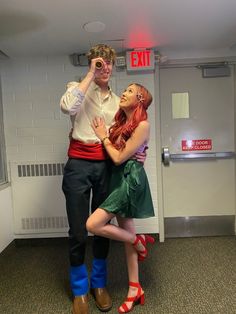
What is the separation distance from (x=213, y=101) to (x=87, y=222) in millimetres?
2094

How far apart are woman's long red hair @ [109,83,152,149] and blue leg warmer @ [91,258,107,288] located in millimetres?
802

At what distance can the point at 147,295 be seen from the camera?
6.57 ft

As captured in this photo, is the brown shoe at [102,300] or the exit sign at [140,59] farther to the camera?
the exit sign at [140,59]

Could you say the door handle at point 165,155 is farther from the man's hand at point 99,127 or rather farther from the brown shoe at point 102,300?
the brown shoe at point 102,300

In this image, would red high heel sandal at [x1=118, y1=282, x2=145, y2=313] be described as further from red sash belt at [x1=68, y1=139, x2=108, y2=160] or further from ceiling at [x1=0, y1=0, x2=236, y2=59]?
ceiling at [x1=0, y1=0, x2=236, y2=59]

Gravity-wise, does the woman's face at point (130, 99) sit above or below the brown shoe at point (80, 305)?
above

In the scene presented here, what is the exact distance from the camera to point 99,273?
1905 millimetres

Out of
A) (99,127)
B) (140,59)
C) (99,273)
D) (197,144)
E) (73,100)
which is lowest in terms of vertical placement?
(99,273)

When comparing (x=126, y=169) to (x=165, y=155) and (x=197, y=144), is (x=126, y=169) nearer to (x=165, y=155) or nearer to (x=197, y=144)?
(x=165, y=155)

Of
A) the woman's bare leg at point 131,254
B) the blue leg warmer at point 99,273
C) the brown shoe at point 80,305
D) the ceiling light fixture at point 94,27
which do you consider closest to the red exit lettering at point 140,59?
the ceiling light fixture at point 94,27

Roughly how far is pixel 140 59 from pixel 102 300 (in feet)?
7.19

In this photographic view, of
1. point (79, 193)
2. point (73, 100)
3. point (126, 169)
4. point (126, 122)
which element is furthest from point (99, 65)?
point (79, 193)

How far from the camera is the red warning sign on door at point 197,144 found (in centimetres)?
309

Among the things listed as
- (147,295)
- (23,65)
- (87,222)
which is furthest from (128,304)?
(23,65)
